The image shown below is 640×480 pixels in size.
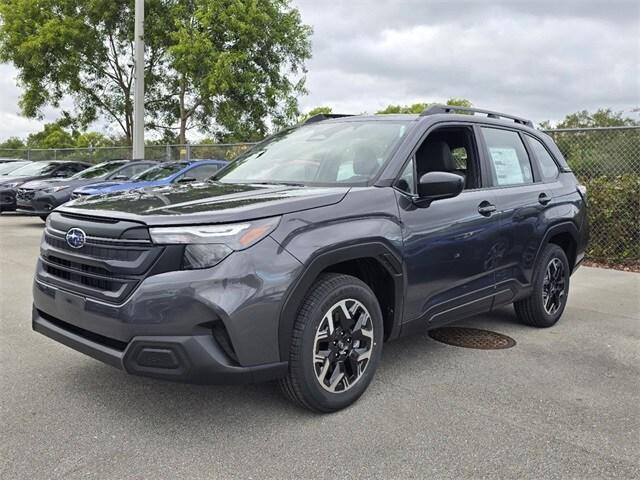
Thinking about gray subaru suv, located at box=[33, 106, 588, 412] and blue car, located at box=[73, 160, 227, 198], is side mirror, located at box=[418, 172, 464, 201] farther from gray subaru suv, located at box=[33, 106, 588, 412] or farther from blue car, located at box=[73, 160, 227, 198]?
blue car, located at box=[73, 160, 227, 198]

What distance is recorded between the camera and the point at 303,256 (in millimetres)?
3023

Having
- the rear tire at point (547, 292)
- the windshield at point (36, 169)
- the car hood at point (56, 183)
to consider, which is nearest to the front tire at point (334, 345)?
the rear tire at point (547, 292)

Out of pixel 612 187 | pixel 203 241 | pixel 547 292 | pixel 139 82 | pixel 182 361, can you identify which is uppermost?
pixel 139 82

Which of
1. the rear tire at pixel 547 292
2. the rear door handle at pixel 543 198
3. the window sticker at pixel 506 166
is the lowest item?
the rear tire at pixel 547 292

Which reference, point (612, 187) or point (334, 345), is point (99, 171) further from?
point (334, 345)

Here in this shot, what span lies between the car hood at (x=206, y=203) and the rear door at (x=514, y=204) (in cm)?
165

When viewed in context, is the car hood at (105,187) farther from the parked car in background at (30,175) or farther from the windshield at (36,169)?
the windshield at (36,169)

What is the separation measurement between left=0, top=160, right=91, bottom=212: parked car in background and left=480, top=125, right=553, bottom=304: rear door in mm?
12655

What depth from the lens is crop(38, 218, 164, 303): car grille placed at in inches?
112

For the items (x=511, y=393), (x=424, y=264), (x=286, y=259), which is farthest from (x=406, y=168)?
(x=511, y=393)

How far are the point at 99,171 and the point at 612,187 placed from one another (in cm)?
1076

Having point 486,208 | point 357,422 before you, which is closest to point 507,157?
point 486,208

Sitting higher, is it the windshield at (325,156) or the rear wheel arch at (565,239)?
the windshield at (325,156)

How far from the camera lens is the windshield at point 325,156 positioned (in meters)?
3.83
